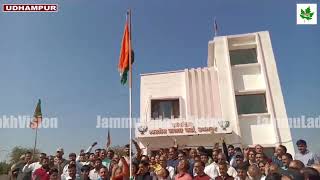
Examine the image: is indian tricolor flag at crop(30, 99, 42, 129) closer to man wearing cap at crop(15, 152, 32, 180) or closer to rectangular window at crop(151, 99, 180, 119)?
rectangular window at crop(151, 99, 180, 119)

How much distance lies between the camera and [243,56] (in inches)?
771

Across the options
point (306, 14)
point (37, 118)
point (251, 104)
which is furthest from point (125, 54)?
point (251, 104)

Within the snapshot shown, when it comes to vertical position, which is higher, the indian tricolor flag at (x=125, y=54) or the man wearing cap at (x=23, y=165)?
the indian tricolor flag at (x=125, y=54)

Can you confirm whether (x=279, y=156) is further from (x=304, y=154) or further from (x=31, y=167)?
(x=31, y=167)

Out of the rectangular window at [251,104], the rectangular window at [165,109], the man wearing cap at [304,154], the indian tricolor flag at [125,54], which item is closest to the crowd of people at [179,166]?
the man wearing cap at [304,154]

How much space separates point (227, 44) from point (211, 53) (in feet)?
5.48

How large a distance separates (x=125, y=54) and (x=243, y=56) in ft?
40.7

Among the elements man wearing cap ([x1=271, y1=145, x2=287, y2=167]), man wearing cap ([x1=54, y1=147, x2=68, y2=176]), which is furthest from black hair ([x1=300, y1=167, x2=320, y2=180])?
man wearing cap ([x1=54, y1=147, x2=68, y2=176])

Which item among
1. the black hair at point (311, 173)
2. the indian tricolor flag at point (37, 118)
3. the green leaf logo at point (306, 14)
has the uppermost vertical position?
the green leaf logo at point (306, 14)

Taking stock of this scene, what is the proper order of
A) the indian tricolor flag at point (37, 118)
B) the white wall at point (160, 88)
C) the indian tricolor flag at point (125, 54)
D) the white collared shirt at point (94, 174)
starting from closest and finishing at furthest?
the white collared shirt at point (94, 174), the indian tricolor flag at point (125, 54), the indian tricolor flag at point (37, 118), the white wall at point (160, 88)

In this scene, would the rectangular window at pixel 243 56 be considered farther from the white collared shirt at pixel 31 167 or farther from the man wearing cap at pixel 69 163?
the white collared shirt at pixel 31 167

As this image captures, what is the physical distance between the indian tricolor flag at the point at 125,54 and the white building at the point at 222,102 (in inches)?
340

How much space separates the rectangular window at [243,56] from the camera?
63.5 ft

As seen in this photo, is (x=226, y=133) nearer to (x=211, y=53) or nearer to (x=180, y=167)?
(x=211, y=53)
